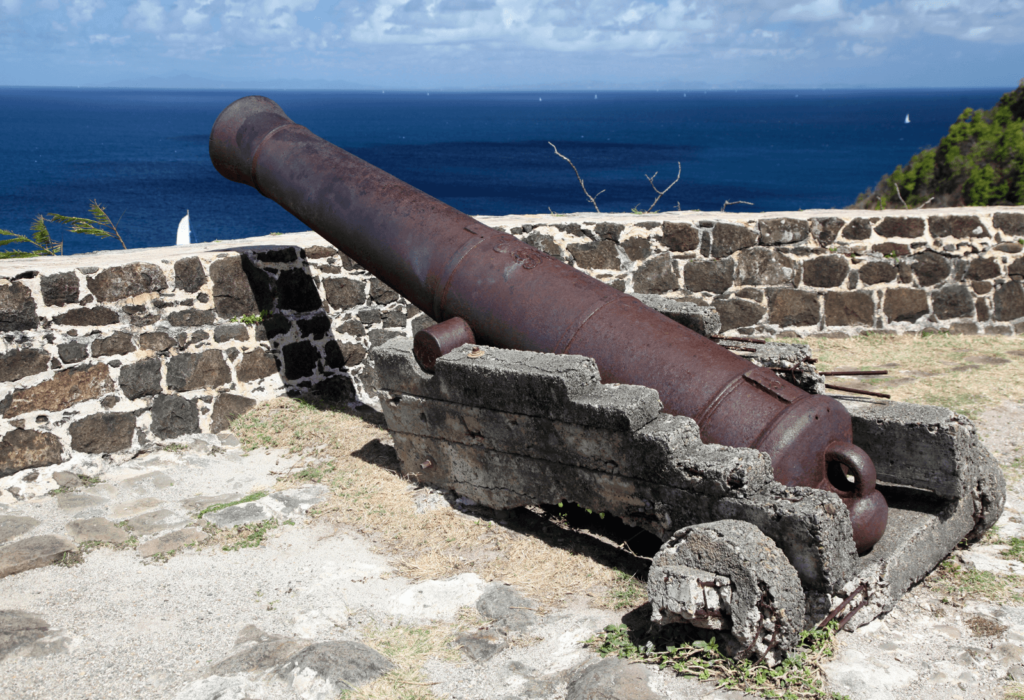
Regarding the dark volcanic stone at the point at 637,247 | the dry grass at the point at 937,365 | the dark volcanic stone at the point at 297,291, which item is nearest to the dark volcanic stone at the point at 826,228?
the dry grass at the point at 937,365

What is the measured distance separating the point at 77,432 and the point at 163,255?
1.39 meters

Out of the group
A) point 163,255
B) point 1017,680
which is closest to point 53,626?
point 163,255

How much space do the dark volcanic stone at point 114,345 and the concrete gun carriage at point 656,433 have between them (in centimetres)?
150

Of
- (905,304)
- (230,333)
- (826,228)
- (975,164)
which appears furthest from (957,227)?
(975,164)

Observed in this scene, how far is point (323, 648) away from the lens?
346 centimetres

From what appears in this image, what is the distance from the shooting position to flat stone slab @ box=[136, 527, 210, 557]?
4.51 m

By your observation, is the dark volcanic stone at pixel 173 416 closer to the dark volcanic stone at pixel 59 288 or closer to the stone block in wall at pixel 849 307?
the dark volcanic stone at pixel 59 288

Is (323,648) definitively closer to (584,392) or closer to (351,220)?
(584,392)

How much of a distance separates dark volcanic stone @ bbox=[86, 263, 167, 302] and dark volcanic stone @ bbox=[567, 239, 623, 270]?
343 cm

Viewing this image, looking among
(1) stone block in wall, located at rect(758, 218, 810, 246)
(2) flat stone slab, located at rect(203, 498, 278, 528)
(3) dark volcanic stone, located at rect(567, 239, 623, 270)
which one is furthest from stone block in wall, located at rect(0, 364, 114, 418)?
(1) stone block in wall, located at rect(758, 218, 810, 246)

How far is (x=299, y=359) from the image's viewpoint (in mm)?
6676

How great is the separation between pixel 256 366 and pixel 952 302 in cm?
620

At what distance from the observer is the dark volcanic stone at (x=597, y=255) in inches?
296

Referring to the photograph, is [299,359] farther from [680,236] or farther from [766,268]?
[766,268]
